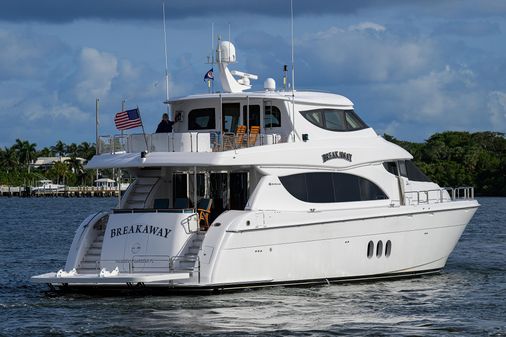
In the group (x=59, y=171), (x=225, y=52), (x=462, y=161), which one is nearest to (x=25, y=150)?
(x=59, y=171)

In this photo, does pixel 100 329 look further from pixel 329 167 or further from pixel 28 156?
pixel 28 156

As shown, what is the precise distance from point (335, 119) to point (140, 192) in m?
4.61

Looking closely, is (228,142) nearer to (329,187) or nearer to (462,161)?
(329,187)

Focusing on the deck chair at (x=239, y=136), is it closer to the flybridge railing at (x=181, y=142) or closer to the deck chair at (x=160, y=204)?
the flybridge railing at (x=181, y=142)

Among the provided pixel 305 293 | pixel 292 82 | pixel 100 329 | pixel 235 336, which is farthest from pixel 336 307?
pixel 292 82

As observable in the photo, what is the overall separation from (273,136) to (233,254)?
3333mm

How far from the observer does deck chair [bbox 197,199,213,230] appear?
21859 millimetres

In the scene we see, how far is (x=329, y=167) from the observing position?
23.5m

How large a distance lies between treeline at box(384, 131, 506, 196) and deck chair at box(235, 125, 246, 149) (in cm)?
7120

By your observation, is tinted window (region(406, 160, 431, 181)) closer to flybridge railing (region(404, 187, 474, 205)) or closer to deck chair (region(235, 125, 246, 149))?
flybridge railing (region(404, 187, 474, 205))

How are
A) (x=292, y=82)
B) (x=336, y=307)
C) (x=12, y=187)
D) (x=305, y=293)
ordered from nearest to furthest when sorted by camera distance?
(x=336, y=307) → (x=305, y=293) → (x=292, y=82) → (x=12, y=187)

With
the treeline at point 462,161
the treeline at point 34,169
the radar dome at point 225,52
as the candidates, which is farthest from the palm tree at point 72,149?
the radar dome at point 225,52

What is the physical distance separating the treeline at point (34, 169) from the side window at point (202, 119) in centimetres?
14273

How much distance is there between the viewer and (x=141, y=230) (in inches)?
846
